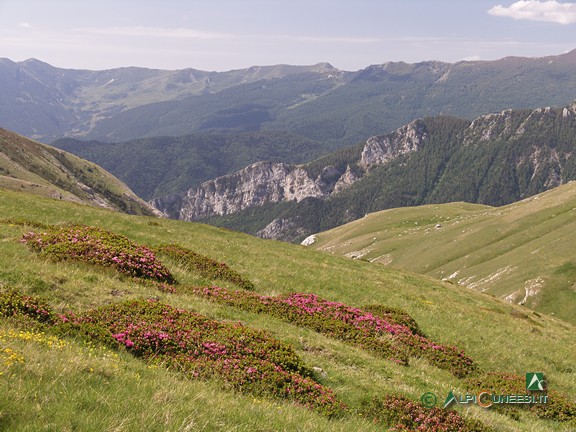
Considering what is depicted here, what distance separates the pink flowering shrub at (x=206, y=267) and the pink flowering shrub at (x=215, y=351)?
35.1 ft

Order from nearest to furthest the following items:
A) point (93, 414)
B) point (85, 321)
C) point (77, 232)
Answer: point (93, 414) < point (85, 321) < point (77, 232)

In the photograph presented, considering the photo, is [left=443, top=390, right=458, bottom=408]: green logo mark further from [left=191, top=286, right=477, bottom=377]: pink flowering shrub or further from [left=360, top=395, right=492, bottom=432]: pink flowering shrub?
[left=191, top=286, right=477, bottom=377]: pink flowering shrub

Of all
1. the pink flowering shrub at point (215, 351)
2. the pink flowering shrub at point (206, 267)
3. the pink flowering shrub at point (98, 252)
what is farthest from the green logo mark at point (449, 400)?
the pink flowering shrub at point (206, 267)

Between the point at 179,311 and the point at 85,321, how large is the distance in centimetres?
324

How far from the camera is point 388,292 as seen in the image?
32.6 m

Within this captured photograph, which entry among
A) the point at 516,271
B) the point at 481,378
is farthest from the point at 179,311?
the point at 516,271

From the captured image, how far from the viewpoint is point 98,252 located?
66.7 feet

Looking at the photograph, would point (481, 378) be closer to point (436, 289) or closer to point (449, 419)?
point (449, 419)

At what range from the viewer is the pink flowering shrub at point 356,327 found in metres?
19.2

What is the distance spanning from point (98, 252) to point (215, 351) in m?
11.0

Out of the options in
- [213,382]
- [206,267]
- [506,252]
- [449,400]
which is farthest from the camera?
[506,252]

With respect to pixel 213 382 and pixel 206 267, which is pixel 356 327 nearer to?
pixel 206 267

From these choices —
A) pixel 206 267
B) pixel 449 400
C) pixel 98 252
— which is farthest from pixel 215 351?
pixel 206 267

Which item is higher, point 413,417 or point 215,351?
point 215,351
